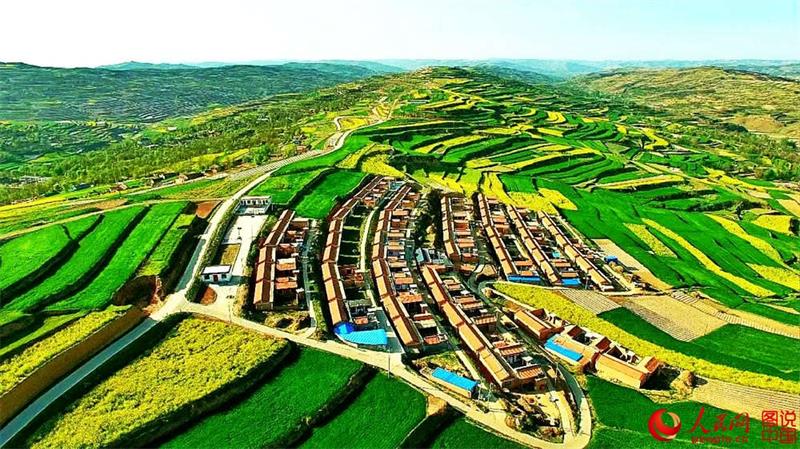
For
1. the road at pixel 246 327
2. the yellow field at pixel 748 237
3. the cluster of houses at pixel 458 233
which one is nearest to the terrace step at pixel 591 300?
the cluster of houses at pixel 458 233

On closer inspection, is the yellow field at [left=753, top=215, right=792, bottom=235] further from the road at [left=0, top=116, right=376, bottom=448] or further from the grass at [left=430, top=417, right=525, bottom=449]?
the road at [left=0, top=116, right=376, bottom=448]

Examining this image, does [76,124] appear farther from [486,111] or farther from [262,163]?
[486,111]

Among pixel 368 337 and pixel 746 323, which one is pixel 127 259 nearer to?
pixel 368 337

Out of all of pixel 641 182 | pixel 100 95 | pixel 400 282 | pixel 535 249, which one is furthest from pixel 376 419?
pixel 100 95

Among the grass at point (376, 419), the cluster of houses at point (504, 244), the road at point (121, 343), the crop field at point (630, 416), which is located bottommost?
the crop field at point (630, 416)

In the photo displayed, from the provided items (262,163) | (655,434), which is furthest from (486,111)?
(655,434)

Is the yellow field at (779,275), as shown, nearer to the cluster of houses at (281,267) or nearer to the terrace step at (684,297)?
the terrace step at (684,297)

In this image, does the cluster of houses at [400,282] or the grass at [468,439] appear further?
the cluster of houses at [400,282]
